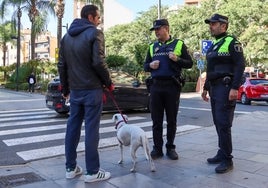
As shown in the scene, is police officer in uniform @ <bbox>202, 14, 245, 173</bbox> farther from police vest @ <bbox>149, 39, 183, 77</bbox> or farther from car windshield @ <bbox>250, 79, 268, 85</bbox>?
car windshield @ <bbox>250, 79, 268, 85</bbox>

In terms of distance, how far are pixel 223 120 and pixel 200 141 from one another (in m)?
2.40

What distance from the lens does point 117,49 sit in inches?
2189

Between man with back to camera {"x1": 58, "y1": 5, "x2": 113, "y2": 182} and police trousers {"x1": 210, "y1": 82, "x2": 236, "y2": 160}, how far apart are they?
1364mm

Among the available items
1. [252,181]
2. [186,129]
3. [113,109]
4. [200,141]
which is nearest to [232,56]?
[252,181]

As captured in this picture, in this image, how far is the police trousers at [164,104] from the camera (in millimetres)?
5625

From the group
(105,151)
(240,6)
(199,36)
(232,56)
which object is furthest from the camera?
(199,36)

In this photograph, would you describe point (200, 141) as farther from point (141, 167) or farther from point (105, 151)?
point (141, 167)

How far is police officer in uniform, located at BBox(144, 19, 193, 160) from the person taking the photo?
5.54 metres

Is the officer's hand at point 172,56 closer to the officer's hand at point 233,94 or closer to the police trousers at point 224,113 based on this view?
the police trousers at point 224,113

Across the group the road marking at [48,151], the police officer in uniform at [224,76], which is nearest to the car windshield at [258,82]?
the road marking at [48,151]

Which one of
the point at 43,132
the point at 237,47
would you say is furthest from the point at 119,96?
the point at 237,47

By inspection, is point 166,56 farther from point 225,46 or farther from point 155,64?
point 225,46

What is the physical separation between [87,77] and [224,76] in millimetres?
1692

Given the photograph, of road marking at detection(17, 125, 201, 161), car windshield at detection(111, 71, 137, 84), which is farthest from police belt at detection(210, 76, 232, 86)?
car windshield at detection(111, 71, 137, 84)
